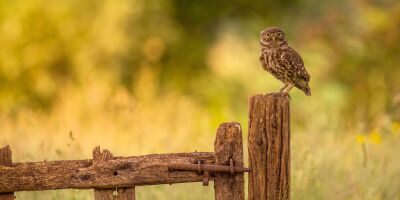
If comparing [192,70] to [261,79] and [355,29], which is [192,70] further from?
[355,29]

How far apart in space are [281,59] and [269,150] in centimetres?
202

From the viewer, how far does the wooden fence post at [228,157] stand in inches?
290

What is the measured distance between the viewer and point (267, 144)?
7504 mm

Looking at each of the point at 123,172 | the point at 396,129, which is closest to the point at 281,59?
the point at 123,172

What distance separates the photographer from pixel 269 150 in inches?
295

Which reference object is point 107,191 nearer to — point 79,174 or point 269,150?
point 79,174

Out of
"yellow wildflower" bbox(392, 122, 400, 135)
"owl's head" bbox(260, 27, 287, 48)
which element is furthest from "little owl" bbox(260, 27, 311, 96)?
"yellow wildflower" bbox(392, 122, 400, 135)

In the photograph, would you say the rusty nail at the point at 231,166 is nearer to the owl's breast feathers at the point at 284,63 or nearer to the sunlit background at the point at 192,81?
the owl's breast feathers at the point at 284,63

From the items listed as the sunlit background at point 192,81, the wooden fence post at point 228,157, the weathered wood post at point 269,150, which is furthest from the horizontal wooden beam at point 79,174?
the sunlit background at point 192,81

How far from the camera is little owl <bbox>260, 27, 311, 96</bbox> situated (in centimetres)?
922

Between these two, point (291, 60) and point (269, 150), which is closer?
point (269, 150)

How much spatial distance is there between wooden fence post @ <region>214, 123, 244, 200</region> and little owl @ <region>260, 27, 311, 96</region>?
1886 mm

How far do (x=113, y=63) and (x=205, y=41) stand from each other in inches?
149

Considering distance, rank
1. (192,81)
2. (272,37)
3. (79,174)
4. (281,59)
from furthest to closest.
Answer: (192,81) < (281,59) < (272,37) < (79,174)
